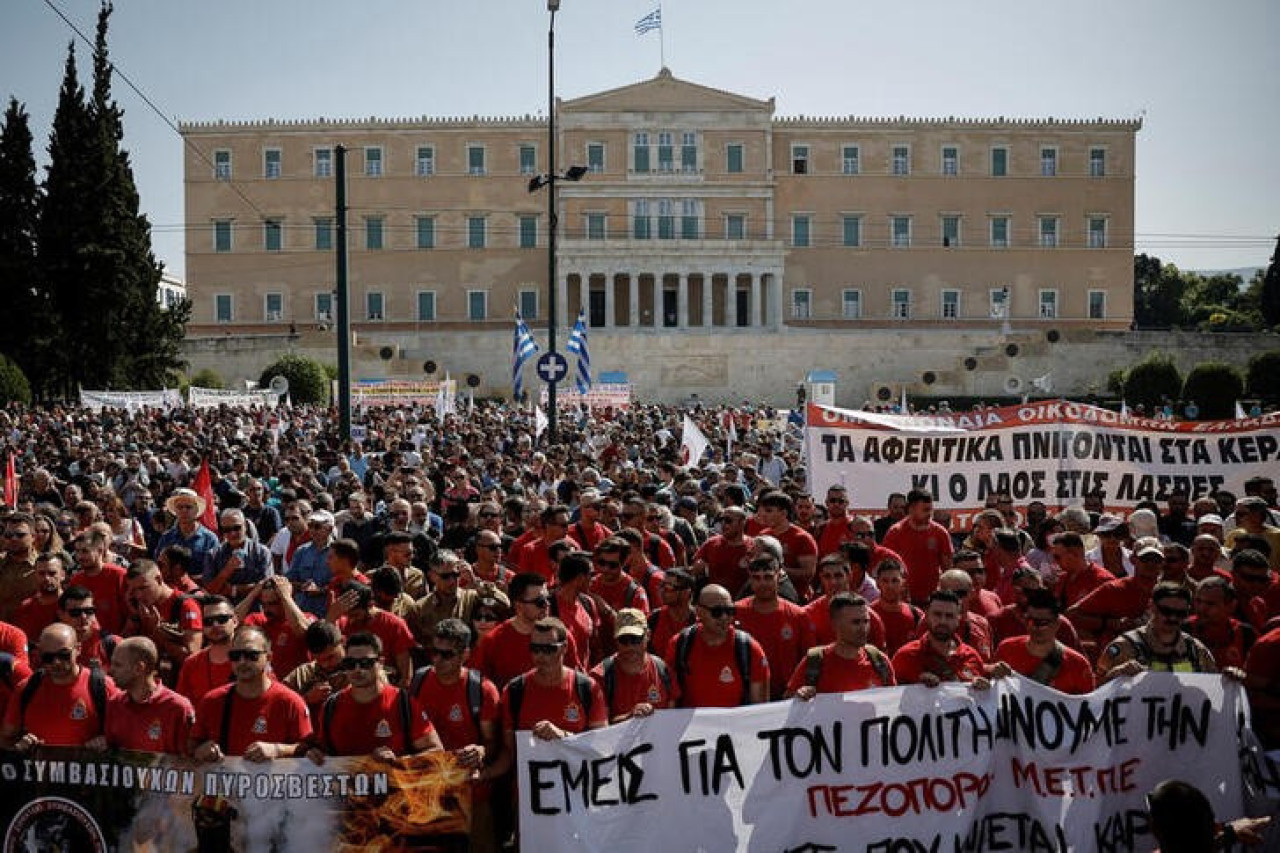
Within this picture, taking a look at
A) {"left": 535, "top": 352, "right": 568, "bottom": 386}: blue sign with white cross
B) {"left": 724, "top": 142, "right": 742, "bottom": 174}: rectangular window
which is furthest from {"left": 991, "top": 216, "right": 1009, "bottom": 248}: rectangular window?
{"left": 535, "top": 352, "right": 568, "bottom": 386}: blue sign with white cross

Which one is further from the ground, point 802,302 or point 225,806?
point 802,302

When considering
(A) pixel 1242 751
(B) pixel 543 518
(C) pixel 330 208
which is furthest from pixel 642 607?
(C) pixel 330 208

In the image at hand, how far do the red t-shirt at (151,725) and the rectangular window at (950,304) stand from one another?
59462mm

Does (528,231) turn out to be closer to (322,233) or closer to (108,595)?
(322,233)

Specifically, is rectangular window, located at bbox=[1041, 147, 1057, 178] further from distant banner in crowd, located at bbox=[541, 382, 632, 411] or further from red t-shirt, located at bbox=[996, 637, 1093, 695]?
red t-shirt, located at bbox=[996, 637, 1093, 695]

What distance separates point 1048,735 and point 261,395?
27.1 meters

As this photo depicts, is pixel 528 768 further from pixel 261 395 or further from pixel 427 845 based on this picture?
pixel 261 395

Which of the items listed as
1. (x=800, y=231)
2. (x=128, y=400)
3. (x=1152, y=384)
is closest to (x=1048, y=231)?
(x=800, y=231)

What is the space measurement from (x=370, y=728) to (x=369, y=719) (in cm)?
3

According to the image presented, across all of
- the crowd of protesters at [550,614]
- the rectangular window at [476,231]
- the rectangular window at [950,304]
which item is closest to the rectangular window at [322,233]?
the rectangular window at [476,231]

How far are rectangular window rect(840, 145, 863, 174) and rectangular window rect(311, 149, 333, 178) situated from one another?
2413 centimetres

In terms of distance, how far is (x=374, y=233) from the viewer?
60.7 m

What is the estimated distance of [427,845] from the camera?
189 inches

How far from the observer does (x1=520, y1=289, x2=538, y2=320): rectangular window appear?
60.0 metres
